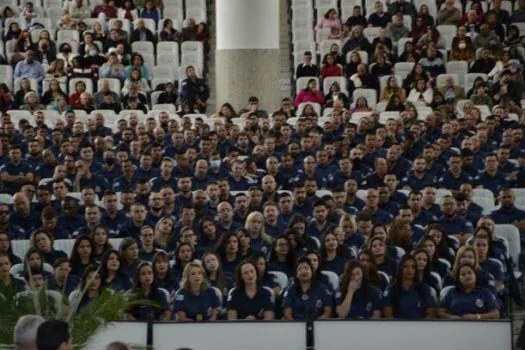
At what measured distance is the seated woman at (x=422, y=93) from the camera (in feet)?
86.0

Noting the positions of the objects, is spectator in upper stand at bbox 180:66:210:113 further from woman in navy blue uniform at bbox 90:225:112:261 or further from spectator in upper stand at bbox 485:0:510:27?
woman in navy blue uniform at bbox 90:225:112:261

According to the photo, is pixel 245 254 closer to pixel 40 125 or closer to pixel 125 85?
pixel 40 125

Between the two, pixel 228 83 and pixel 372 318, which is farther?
pixel 228 83

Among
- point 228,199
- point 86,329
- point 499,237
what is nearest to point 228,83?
point 228,199

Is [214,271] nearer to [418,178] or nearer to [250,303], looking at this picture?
[250,303]

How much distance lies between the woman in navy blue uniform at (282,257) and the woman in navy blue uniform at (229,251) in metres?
0.34

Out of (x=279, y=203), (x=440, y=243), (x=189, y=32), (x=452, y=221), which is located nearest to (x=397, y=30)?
(x=189, y=32)

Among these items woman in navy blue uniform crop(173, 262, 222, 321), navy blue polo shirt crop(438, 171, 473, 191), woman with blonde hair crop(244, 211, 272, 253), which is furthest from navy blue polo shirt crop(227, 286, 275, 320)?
navy blue polo shirt crop(438, 171, 473, 191)

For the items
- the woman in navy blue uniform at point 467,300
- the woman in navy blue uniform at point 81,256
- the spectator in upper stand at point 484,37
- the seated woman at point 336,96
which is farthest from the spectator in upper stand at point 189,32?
the woman in navy blue uniform at point 467,300

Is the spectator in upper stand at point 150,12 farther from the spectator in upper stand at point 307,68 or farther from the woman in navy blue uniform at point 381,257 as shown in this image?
the woman in navy blue uniform at point 381,257

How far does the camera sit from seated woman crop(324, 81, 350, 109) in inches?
1028

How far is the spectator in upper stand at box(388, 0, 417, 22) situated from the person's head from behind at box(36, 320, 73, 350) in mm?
21232

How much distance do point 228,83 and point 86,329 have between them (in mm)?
16750

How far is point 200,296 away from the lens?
1488 cm
